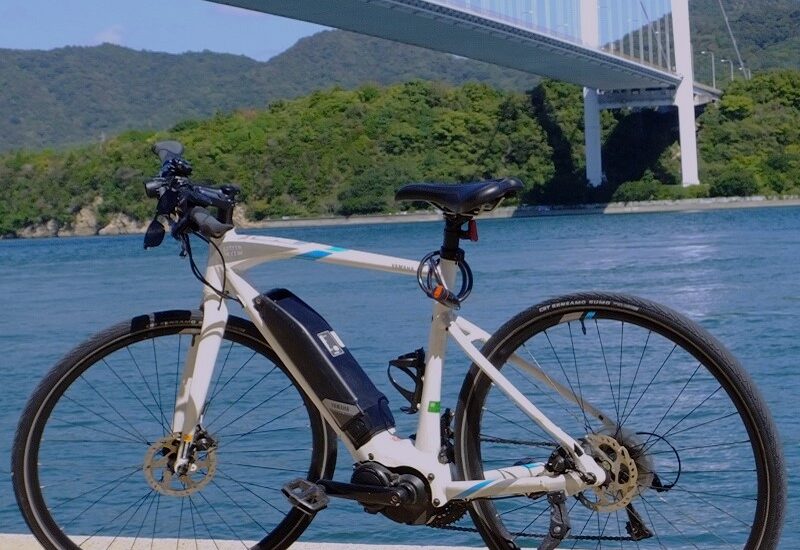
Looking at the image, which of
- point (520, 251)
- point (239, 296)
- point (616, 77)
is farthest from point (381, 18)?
point (239, 296)

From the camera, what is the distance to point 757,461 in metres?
1.79

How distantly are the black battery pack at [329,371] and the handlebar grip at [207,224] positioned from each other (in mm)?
119

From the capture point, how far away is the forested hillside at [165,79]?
311ft

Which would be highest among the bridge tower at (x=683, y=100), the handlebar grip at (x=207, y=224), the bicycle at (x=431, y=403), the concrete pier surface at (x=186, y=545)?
the bridge tower at (x=683, y=100)

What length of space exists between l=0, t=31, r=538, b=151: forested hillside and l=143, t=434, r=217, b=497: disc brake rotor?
88.3 meters

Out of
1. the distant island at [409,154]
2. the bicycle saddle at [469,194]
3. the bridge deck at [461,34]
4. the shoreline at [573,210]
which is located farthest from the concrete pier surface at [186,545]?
the distant island at [409,154]

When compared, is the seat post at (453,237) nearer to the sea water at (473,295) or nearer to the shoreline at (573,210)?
the sea water at (473,295)

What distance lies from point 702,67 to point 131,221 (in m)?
36.3

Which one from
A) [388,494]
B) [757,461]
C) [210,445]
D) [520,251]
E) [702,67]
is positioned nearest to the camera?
[757,461]

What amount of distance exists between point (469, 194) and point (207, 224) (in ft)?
1.27

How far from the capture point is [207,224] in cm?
204

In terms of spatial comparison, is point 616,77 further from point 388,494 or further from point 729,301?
point 388,494

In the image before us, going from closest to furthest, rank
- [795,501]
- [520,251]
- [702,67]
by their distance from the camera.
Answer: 1. [795,501]
2. [520,251]
3. [702,67]

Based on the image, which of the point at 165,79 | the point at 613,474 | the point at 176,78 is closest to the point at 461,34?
the point at 613,474
